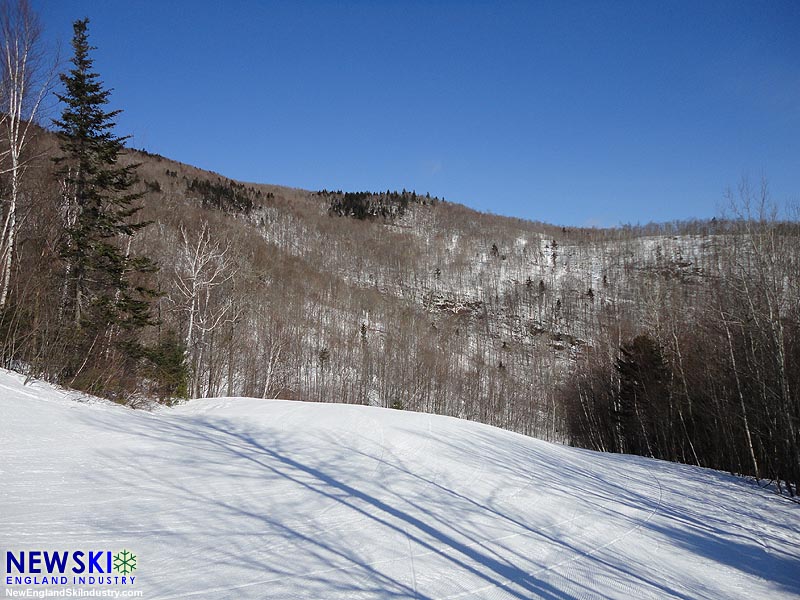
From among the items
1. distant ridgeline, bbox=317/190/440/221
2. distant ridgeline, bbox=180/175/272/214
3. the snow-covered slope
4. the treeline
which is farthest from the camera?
distant ridgeline, bbox=317/190/440/221

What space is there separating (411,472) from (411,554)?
10.2 ft

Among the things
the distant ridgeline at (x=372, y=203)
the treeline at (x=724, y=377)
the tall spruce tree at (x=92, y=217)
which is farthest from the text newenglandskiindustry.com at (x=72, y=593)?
the distant ridgeline at (x=372, y=203)

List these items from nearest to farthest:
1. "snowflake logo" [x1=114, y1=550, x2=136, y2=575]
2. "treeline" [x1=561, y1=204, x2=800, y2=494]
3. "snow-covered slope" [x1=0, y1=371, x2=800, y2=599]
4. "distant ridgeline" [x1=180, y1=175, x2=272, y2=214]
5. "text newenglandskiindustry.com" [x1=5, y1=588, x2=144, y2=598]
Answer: "text newenglandskiindustry.com" [x1=5, y1=588, x2=144, y2=598] → "snowflake logo" [x1=114, y1=550, x2=136, y2=575] → "snow-covered slope" [x1=0, y1=371, x2=800, y2=599] → "treeline" [x1=561, y1=204, x2=800, y2=494] → "distant ridgeline" [x1=180, y1=175, x2=272, y2=214]

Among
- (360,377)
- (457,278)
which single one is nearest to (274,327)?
(360,377)

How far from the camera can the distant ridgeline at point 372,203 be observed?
5012 inches

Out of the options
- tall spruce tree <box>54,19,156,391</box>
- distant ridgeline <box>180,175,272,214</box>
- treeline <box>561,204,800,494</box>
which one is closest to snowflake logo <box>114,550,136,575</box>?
tall spruce tree <box>54,19,156,391</box>

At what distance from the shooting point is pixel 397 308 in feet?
252

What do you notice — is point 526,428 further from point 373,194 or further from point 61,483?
point 373,194

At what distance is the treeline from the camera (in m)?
11.0

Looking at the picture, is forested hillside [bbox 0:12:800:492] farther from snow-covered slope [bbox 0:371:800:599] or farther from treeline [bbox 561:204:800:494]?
snow-covered slope [bbox 0:371:800:599]

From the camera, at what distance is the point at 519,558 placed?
4.43m

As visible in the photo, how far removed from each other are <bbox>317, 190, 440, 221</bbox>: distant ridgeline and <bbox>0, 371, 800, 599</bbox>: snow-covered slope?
119 metres

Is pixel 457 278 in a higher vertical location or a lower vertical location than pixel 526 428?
higher

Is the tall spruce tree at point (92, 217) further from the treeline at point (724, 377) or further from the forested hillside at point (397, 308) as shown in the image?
the treeline at point (724, 377)
